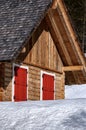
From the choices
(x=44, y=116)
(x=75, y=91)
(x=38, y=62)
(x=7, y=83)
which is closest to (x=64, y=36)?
(x=38, y=62)

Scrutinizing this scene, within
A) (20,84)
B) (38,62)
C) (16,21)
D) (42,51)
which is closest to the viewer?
(16,21)

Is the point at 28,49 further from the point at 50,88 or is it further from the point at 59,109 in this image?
the point at 59,109

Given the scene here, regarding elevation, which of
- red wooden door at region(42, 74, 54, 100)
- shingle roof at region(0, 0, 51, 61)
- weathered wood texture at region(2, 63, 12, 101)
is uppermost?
shingle roof at region(0, 0, 51, 61)

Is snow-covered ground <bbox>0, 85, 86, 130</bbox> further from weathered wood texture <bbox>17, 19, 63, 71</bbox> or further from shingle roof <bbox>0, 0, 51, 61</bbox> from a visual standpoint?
weathered wood texture <bbox>17, 19, 63, 71</bbox>

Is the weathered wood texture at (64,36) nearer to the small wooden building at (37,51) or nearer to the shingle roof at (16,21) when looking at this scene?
the small wooden building at (37,51)

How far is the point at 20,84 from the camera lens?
58.9ft

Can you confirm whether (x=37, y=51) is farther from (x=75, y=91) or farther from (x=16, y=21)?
(x=75, y=91)

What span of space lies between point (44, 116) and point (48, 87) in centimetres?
1145

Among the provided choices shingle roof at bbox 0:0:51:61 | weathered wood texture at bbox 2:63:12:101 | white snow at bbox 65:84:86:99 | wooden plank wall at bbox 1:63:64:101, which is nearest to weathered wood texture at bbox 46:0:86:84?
wooden plank wall at bbox 1:63:64:101

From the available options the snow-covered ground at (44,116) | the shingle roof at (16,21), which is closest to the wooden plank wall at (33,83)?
the shingle roof at (16,21)

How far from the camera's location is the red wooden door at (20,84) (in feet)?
57.9

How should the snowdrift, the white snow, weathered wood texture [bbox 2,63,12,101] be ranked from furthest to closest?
the white snow < weathered wood texture [bbox 2,63,12,101] < the snowdrift

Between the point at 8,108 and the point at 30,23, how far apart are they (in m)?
7.13

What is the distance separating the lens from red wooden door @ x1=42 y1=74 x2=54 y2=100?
20.2m
